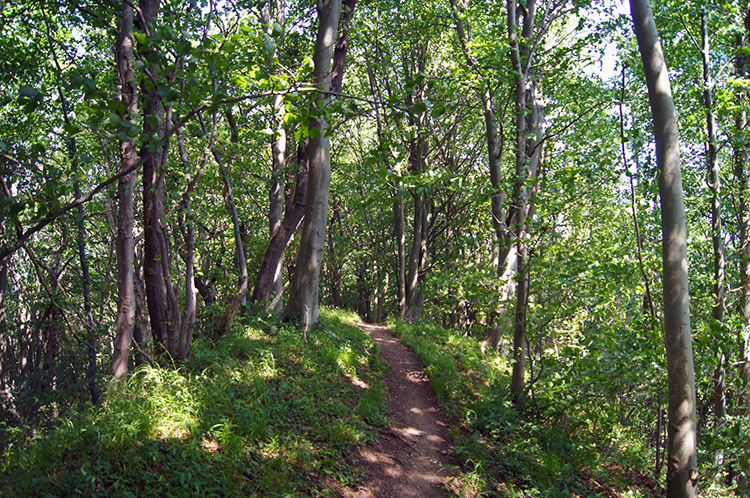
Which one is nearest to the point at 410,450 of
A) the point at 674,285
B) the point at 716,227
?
the point at 674,285

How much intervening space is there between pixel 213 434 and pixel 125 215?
2.18 metres

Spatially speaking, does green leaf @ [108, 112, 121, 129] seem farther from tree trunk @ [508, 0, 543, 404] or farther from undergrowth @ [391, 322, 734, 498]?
tree trunk @ [508, 0, 543, 404]

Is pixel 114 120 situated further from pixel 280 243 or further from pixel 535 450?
pixel 280 243

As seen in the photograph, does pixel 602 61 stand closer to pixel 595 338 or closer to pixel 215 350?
pixel 595 338

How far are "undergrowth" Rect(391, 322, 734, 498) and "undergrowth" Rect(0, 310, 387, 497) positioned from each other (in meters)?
1.26

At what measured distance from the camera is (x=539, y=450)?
239 inches

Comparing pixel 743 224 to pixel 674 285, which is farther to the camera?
pixel 743 224

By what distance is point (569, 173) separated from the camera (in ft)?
20.1

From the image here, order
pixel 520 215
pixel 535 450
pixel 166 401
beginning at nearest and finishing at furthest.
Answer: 1. pixel 166 401
2. pixel 535 450
3. pixel 520 215

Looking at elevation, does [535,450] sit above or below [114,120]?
→ below

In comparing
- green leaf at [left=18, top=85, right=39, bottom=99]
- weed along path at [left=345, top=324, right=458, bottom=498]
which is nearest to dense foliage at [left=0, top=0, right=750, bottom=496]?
green leaf at [left=18, top=85, right=39, bottom=99]

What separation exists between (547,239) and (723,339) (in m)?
2.34

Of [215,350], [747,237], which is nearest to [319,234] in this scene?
[215,350]


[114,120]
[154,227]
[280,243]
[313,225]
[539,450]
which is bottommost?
[539,450]
